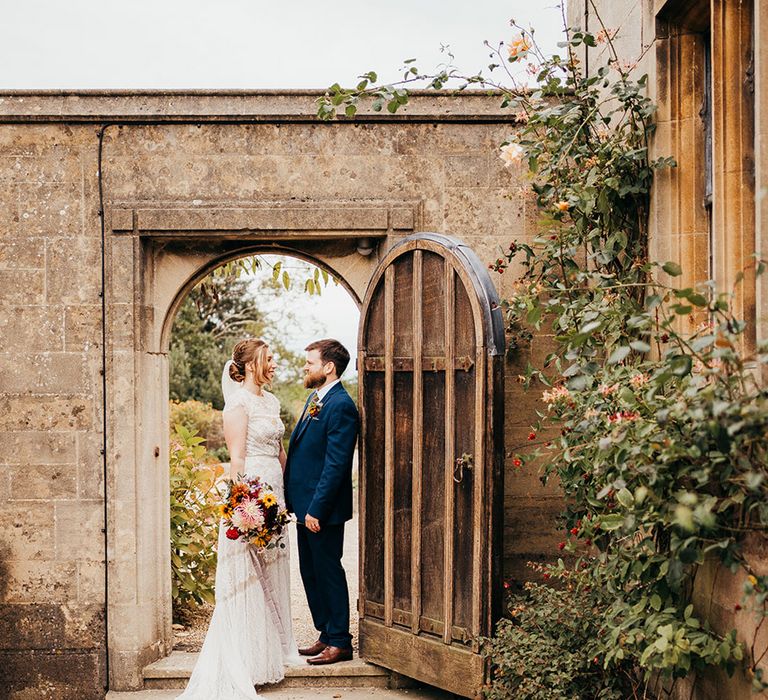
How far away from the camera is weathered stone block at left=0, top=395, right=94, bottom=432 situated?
20.9 ft

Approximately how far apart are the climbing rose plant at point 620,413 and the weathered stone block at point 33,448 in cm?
259

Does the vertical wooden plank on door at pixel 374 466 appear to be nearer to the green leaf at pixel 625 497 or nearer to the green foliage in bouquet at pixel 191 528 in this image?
the green foliage in bouquet at pixel 191 528

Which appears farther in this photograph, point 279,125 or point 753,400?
point 279,125

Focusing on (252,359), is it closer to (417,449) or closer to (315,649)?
(417,449)

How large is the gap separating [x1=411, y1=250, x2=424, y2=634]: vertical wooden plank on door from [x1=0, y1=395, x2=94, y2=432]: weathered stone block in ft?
6.73

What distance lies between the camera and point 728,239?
4.45m

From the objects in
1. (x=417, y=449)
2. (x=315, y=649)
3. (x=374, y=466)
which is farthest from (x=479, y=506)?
(x=315, y=649)

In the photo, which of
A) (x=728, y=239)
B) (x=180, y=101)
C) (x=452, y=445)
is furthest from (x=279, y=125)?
(x=728, y=239)

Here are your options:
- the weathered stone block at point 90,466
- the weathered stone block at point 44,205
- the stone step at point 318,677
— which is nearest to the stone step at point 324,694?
the stone step at point 318,677

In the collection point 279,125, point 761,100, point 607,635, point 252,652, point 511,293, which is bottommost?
point 252,652

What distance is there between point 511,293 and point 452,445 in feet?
4.13

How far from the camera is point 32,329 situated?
6.40 metres

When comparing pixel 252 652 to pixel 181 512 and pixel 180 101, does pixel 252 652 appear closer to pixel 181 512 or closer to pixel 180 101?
pixel 181 512

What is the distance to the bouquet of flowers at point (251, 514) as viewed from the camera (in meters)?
6.14
